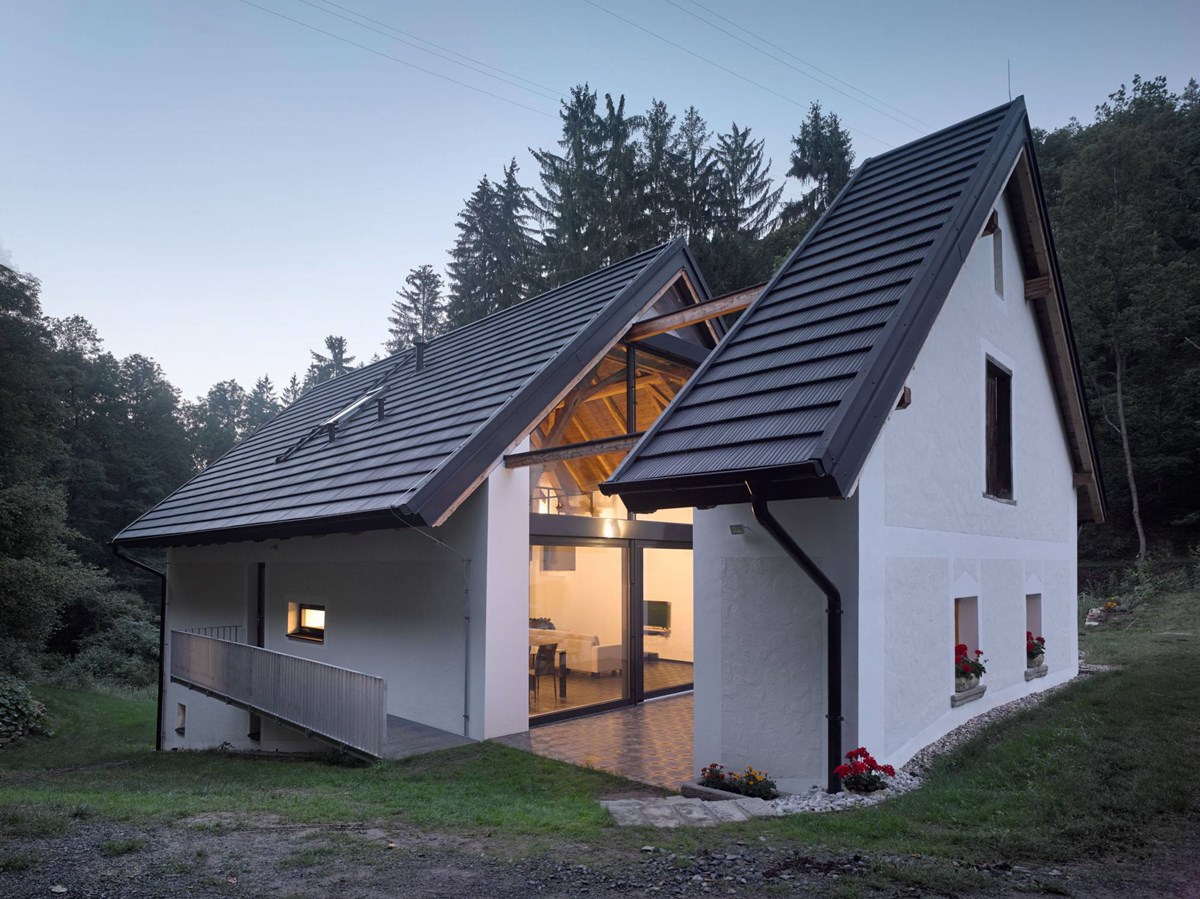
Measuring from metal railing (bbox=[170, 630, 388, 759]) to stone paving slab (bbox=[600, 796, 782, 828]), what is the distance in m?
3.25

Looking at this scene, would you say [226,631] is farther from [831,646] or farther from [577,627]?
[831,646]

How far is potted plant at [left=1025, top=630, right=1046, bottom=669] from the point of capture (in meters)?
10.8

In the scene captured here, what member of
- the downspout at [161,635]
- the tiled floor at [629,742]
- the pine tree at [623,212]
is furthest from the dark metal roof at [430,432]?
the pine tree at [623,212]

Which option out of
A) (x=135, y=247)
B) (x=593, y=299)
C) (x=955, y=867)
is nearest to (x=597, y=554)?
(x=593, y=299)

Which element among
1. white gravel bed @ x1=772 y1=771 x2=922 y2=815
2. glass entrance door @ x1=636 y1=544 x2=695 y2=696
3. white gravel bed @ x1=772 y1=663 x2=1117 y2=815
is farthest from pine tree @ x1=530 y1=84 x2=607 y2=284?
white gravel bed @ x1=772 y1=771 x2=922 y2=815

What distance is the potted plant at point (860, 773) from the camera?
6.17m

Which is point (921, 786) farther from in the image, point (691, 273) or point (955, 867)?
point (691, 273)

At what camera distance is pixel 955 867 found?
431cm

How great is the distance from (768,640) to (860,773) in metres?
1.24

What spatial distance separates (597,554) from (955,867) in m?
7.83

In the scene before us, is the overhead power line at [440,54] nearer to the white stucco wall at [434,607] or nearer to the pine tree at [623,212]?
the white stucco wall at [434,607]

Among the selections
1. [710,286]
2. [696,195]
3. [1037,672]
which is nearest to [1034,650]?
[1037,672]

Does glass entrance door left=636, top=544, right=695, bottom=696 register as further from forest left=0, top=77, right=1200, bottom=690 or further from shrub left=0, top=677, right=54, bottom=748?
forest left=0, top=77, right=1200, bottom=690

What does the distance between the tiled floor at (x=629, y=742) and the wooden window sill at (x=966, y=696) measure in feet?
9.07
